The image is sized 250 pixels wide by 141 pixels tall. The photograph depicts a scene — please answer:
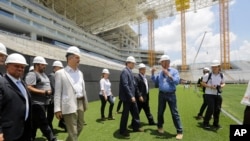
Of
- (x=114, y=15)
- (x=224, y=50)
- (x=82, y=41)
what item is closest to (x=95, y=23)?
(x=114, y=15)

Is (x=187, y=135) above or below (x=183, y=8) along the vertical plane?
below

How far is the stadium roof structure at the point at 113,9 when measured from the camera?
62722 millimetres

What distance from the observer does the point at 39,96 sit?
5.46m

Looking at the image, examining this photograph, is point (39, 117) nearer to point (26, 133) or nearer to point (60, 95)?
point (60, 95)

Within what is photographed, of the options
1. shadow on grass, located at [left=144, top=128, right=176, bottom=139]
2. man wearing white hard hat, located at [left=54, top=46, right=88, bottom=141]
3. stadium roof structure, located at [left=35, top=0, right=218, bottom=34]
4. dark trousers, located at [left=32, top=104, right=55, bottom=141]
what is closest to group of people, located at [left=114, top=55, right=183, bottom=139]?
shadow on grass, located at [left=144, top=128, right=176, bottom=139]

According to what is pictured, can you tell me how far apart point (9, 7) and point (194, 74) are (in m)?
62.2

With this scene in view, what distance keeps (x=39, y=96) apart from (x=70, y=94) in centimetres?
150

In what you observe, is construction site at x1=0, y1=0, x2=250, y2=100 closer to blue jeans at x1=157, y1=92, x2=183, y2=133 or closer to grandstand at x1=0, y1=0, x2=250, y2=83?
grandstand at x1=0, y1=0, x2=250, y2=83

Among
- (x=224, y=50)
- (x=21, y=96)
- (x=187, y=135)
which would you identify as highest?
(x=224, y=50)

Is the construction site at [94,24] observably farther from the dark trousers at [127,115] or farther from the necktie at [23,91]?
the necktie at [23,91]

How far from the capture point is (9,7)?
37406 millimetres

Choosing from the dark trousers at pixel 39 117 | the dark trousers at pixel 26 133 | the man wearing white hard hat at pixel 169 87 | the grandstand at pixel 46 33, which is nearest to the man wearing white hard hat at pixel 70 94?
the dark trousers at pixel 26 133

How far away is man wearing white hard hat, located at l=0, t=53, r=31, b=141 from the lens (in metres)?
2.97

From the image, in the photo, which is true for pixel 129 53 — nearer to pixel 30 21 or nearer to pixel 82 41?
pixel 82 41
